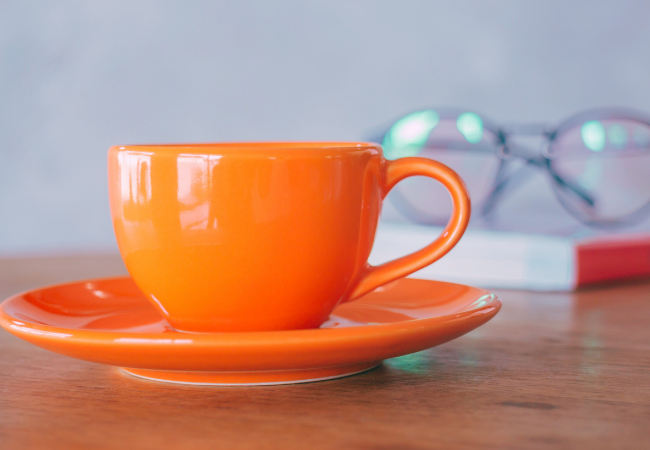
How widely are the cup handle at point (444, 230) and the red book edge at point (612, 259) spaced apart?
264 millimetres

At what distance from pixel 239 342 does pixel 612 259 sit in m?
0.48

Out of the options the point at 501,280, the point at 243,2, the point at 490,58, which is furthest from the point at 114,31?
the point at 501,280

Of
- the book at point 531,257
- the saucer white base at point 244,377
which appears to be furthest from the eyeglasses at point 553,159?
the saucer white base at point 244,377

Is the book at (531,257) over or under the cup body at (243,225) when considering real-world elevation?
under

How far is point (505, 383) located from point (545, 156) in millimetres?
554

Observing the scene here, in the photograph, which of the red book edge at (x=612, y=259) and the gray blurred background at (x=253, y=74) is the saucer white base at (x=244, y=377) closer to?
the red book edge at (x=612, y=259)

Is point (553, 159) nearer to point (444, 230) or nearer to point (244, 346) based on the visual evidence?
point (444, 230)

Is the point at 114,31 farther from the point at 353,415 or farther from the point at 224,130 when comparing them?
the point at 353,415

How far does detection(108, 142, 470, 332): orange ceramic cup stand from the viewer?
32 cm

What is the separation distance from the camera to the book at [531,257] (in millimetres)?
591

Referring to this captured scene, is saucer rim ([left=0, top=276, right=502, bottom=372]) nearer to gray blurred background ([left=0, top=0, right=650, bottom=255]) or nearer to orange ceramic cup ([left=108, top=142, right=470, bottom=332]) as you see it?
orange ceramic cup ([left=108, top=142, right=470, bottom=332])

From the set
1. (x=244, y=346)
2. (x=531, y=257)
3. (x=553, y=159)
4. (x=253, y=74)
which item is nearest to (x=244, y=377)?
(x=244, y=346)

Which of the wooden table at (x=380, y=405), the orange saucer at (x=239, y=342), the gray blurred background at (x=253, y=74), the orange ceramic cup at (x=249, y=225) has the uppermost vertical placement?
the gray blurred background at (x=253, y=74)

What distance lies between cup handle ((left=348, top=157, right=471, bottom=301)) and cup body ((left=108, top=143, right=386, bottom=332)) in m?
0.02
